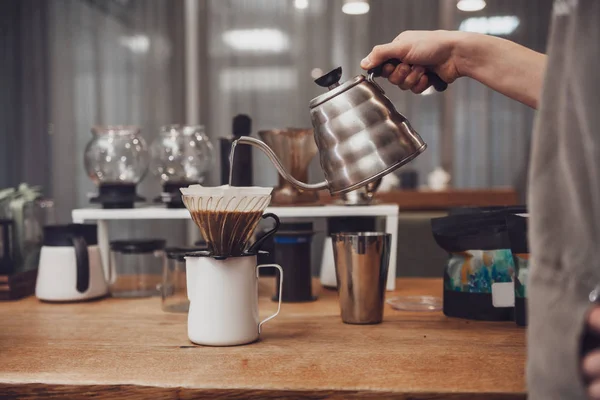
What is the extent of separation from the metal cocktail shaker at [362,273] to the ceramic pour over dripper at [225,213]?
201 millimetres

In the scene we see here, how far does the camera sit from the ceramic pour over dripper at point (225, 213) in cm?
101

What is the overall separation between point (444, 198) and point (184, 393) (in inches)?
114

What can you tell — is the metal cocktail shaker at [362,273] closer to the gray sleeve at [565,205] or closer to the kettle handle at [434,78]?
the kettle handle at [434,78]

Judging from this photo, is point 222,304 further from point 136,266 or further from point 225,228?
point 136,266

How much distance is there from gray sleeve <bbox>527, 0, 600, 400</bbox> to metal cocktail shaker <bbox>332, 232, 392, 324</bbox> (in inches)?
20.3

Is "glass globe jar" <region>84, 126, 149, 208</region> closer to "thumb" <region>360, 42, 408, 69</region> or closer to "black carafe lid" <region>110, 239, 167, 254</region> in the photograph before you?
"black carafe lid" <region>110, 239, 167, 254</region>

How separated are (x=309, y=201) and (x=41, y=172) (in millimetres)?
3272

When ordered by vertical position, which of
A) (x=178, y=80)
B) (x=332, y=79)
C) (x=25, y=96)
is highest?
(x=178, y=80)

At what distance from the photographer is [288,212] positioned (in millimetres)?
1533

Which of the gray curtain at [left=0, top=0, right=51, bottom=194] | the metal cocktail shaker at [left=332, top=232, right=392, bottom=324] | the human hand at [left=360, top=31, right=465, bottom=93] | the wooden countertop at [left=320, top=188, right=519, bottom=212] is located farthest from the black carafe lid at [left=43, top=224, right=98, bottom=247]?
the gray curtain at [left=0, top=0, right=51, bottom=194]

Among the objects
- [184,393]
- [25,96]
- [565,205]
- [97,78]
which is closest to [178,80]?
[97,78]

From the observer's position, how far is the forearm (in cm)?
113

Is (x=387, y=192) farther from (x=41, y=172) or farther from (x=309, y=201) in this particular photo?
(x=41, y=172)

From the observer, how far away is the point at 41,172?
434 cm
